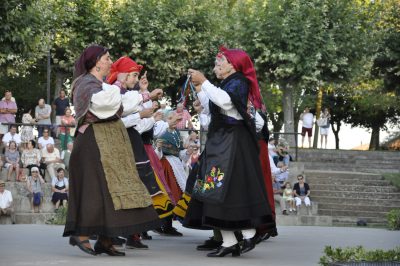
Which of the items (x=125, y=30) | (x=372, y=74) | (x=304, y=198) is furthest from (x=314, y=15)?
(x=304, y=198)

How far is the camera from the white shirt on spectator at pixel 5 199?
2103 centimetres

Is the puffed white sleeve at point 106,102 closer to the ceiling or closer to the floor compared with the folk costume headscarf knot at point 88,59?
closer to the floor

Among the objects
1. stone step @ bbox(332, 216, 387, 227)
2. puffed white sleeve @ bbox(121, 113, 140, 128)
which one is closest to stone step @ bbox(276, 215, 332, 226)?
stone step @ bbox(332, 216, 387, 227)

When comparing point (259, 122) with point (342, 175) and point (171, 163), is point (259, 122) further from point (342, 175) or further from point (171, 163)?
point (342, 175)

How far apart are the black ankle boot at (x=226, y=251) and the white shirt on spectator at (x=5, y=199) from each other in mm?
10323

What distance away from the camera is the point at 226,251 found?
37.1ft

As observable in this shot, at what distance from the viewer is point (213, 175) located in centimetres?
1137

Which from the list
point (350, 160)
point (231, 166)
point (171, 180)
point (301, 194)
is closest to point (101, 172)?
point (231, 166)

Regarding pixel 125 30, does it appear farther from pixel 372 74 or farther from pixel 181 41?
pixel 372 74

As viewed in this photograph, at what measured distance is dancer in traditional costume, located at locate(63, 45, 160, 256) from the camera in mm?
10719

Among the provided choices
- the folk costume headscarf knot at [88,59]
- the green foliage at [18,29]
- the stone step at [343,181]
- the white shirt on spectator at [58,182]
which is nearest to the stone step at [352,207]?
the stone step at [343,181]

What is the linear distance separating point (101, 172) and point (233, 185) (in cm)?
133

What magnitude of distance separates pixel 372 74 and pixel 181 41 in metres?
7.18

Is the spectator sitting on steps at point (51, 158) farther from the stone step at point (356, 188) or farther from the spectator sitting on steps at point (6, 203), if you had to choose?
the stone step at point (356, 188)
